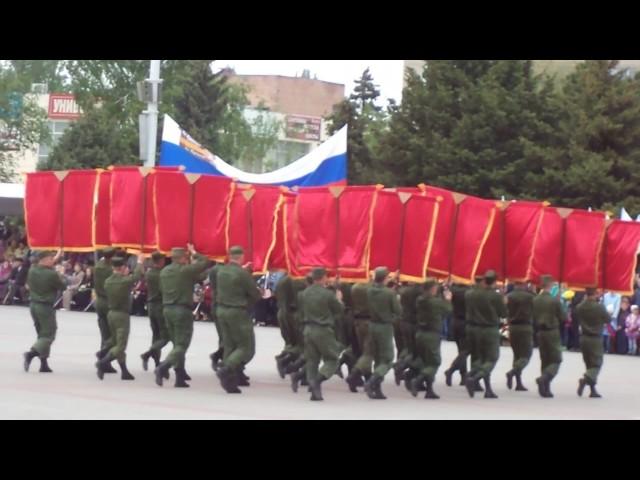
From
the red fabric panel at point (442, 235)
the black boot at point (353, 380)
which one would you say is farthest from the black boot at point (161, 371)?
the red fabric panel at point (442, 235)

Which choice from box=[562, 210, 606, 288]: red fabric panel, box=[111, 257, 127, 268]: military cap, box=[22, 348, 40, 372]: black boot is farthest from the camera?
box=[562, 210, 606, 288]: red fabric panel

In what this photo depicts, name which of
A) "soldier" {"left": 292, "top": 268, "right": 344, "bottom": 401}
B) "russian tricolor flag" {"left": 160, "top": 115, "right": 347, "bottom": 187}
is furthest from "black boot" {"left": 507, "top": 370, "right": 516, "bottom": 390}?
"russian tricolor flag" {"left": 160, "top": 115, "right": 347, "bottom": 187}

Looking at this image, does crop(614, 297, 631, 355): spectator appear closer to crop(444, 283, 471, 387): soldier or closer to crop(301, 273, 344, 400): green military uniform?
crop(444, 283, 471, 387): soldier

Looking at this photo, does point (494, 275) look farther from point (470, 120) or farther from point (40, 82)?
point (40, 82)

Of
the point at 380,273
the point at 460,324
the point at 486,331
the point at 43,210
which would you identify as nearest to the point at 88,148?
the point at 43,210

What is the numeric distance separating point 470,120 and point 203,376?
21.5 metres

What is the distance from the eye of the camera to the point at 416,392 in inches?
684

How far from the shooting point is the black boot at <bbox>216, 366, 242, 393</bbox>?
1666 centimetres

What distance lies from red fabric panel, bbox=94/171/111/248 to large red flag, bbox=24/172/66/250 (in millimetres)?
532

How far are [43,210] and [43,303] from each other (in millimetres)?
1382

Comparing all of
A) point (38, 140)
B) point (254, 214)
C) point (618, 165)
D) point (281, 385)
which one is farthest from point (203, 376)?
point (38, 140)

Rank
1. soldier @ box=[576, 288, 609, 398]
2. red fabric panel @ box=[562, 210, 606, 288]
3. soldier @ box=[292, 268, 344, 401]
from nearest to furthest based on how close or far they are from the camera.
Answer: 1. soldier @ box=[292, 268, 344, 401]
2. red fabric panel @ box=[562, 210, 606, 288]
3. soldier @ box=[576, 288, 609, 398]

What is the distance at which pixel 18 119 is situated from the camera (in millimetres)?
55969

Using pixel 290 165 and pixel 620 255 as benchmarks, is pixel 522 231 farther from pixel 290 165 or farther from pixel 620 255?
pixel 290 165
